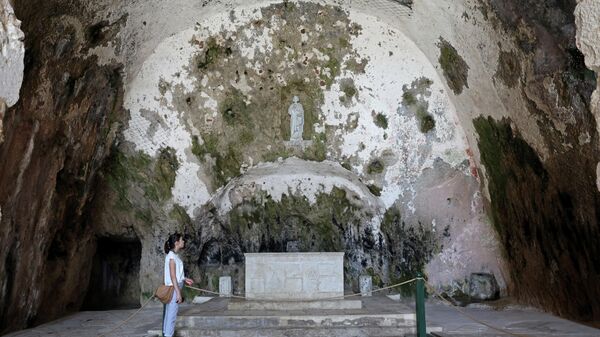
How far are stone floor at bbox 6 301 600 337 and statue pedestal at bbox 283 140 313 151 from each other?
3022 millimetres

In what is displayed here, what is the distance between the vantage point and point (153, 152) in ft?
31.1

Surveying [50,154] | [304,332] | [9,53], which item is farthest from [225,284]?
[9,53]

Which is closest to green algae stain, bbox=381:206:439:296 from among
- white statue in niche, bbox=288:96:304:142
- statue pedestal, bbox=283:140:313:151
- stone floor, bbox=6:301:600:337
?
stone floor, bbox=6:301:600:337

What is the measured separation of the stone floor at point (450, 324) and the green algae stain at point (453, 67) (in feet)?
11.1

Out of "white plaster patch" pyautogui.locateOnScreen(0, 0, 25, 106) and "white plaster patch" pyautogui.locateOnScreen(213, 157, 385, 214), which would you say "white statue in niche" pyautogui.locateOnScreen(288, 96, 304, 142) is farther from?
"white plaster patch" pyautogui.locateOnScreen(0, 0, 25, 106)

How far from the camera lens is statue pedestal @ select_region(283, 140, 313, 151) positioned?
A: 32.0ft

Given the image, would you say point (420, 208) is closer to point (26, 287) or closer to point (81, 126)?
point (81, 126)

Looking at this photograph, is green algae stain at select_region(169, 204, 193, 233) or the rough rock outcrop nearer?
the rough rock outcrop

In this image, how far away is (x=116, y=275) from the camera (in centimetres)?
1252

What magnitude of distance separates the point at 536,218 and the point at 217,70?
5.40 meters

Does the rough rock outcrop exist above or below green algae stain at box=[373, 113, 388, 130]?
below

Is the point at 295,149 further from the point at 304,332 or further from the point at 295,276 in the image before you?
the point at 304,332

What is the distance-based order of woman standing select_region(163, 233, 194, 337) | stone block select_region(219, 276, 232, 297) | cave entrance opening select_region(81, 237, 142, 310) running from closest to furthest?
woman standing select_region(163, 233, 194, 337) → stone block select_region(219, 276, 232, 297) → cave entrance opening select_region(81, 237, 142, 310)

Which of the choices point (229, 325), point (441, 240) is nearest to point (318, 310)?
point (229, 325)
